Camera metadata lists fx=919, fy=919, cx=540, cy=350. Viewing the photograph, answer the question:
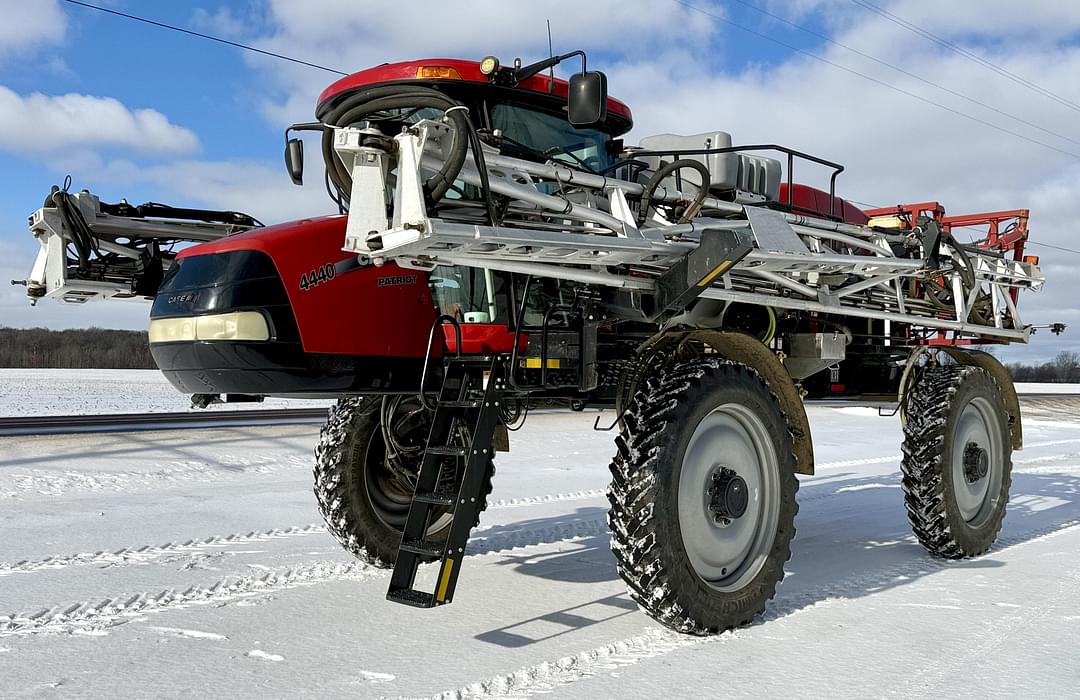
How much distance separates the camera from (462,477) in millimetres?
4184

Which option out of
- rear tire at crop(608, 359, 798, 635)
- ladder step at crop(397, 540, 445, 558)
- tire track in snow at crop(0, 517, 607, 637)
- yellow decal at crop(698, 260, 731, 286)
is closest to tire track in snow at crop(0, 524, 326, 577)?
tire track in snow at crop(0, 517, 607, 637)

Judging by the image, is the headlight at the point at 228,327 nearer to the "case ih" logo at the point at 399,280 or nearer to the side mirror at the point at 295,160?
the "case ih" logo at the point at 399,280

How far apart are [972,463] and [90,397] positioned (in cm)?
2280

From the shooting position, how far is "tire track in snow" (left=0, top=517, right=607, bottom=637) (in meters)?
4.05

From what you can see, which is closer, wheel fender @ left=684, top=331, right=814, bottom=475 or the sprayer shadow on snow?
the sprayer shadow on snow

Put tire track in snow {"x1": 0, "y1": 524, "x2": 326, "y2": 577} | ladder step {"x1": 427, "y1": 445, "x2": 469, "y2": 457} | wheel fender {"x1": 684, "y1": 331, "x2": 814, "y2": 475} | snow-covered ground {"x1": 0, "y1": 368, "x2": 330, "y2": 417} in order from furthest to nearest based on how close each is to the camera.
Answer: snow-covered ground {"x1": 0, "y1": 368, "x2": 330, "y2": 417}
tire track in snow {"x1": 0, "y1": 524, "x2": 326, "y2": 577}
wheel fender {"x1": 684, "y1": 331, "x2": 814, "y2": 475}
ladder step {"x1": 427, "y1": 445, "x2": 469, "y2": 457}

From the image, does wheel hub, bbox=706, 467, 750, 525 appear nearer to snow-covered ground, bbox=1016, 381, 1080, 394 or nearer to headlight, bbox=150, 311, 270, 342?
headlight, bbox=150, 311, 270, 342

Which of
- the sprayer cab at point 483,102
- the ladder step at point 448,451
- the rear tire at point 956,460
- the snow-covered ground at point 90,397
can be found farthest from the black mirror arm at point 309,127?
the snow-covered ground at point 90,397

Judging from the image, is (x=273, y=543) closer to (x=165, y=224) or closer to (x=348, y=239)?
(x=165, y=224)

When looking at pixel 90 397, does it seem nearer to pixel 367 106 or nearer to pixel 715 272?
pixel 367 106

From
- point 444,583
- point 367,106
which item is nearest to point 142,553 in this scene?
point 444,583

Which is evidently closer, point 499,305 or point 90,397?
point 499,305

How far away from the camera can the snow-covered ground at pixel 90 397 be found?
1941 cm

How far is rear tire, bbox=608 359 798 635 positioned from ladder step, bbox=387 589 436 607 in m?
0.85
